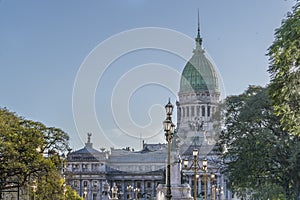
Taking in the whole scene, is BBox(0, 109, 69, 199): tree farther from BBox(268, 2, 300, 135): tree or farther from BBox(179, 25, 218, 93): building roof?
BBox(179, 25, 218, 93): building roof

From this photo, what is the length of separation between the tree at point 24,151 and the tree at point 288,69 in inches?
1091

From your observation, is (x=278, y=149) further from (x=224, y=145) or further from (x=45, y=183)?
(x=45, y=183)

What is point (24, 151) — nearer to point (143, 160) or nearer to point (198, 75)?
point (143, 160)

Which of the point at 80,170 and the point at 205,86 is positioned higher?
the point at 205,86

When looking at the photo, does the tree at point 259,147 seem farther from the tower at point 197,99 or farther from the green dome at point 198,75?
the green dome at point 198,75

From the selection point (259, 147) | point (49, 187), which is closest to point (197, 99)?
point (49, 187)

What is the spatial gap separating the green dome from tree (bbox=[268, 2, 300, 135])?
137 meters

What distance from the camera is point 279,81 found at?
29.7 m

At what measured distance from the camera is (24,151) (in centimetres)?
5447

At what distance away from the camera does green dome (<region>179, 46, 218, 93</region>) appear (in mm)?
169625

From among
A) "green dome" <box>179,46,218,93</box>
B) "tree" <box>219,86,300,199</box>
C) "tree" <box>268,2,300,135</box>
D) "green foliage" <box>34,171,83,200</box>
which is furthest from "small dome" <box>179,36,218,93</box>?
"tree" <box>268,2,300,135</box>

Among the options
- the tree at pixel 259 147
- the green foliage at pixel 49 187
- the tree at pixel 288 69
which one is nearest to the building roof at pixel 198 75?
the tree at pixel 259 147

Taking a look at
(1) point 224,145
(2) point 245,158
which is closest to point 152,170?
(1) point 224,145

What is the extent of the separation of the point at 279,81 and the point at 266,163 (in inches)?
970
